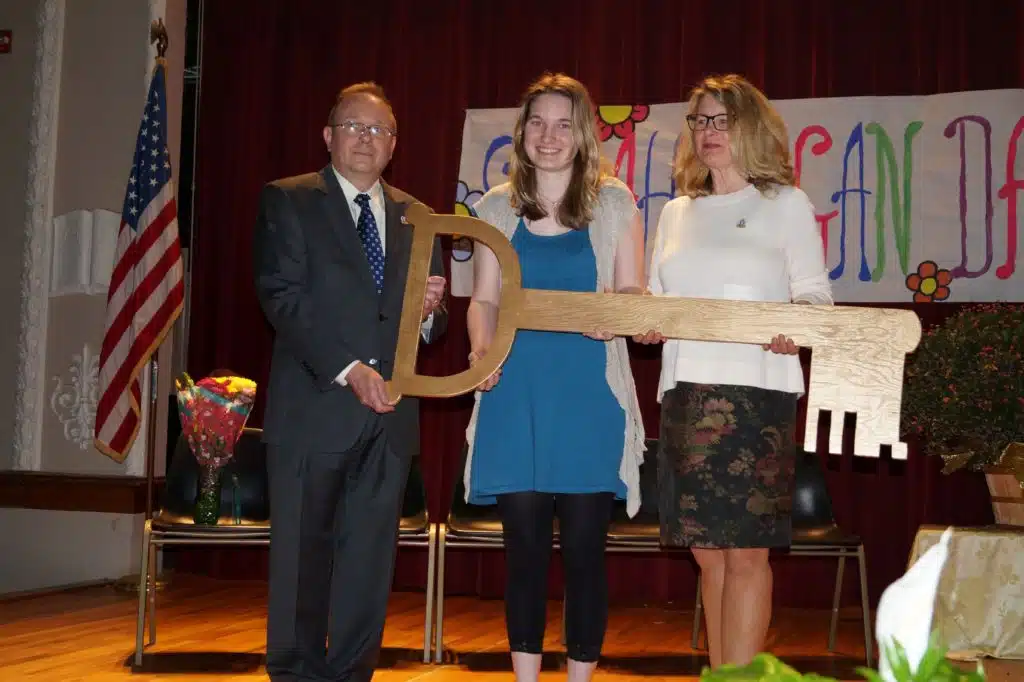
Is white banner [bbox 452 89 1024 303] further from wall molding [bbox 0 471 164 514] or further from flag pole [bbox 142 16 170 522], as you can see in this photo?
wall molding [bbox 0 471 164 514]

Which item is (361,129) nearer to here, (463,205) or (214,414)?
(214,414)

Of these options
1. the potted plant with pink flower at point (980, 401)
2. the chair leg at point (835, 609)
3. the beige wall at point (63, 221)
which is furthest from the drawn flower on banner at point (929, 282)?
the beige wall at point (63, 221)

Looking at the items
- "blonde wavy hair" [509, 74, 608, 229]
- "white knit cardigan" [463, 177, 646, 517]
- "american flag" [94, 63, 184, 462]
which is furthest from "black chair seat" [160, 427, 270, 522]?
"blonde wavy hair" [509, 74, 608, 229]

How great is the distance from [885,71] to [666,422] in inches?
128

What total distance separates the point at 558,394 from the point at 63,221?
445 centimetres

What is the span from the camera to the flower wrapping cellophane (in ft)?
12.9

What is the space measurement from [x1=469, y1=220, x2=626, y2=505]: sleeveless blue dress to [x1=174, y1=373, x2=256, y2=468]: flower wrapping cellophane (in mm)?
1692

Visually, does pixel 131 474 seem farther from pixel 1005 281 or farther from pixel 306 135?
pixel 1005 281

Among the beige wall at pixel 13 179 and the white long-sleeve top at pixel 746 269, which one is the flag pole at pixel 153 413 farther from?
the white long-sleeve top at pixel 746 269

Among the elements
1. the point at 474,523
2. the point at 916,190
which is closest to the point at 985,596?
the point at 474,523

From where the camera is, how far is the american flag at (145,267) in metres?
5.17

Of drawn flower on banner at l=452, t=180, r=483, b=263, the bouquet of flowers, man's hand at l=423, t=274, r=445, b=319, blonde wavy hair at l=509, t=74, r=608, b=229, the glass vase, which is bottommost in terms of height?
the glass vase

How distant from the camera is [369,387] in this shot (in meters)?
2.52

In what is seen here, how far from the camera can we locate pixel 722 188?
8.40 feet
